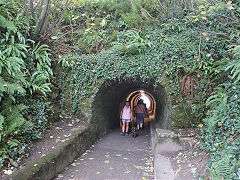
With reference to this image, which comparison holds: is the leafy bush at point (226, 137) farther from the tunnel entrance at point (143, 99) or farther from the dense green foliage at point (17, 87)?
the tunnel entrance at point (143, 99)

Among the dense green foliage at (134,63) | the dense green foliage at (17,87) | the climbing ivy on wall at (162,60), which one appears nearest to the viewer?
the dense green foliage at (17,87)

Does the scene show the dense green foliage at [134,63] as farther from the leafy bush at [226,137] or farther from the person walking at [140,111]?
the person walking at [140,111]

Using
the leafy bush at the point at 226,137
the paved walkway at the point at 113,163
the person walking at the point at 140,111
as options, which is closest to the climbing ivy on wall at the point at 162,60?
the leafy bush at the point at 226,137

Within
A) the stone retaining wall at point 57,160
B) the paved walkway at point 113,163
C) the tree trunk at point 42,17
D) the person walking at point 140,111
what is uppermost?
the tree trunk at point 42,17

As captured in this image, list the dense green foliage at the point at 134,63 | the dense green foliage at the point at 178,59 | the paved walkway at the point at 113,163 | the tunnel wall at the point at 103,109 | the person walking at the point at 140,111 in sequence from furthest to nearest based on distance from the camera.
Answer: the person walking at the point at 140,111
the tunnel wall at the point at 103,109
the dense green foliage at the point at 178,59
the paved walkway at the point at 113,163
the dense green foliage at the point at 134,63

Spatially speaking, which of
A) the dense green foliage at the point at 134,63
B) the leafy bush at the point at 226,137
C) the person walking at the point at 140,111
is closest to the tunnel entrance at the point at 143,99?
the person walking at the point at 140,111

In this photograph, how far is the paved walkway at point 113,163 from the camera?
5176 mm

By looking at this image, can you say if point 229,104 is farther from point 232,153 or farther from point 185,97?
point 185,97

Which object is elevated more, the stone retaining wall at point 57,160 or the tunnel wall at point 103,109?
the tunnel wall at point 103,109

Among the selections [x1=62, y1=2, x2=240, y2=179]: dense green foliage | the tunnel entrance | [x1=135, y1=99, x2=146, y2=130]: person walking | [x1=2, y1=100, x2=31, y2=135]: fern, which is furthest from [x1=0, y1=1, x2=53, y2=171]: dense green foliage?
the tunnel entrance

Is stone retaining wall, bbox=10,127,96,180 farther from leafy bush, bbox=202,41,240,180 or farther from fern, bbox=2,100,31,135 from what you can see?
leafy bush, bbox=202,41,240,180

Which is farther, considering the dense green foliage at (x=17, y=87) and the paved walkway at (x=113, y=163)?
the paved walkway at (x=113, y=163)

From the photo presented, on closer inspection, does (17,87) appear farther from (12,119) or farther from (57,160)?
(57,160)

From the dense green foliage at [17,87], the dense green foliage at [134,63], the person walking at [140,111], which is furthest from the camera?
the person walking at [140,111]
